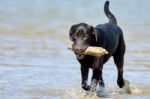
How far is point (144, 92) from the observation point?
10438mm

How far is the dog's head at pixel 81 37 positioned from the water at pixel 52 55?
94cm

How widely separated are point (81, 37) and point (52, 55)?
5.35 meters

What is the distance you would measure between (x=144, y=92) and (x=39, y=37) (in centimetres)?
879

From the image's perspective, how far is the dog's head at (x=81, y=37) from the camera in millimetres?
9109

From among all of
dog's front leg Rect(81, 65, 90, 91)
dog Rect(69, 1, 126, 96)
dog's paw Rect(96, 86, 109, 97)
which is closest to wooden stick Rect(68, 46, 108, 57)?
dog Rect(69, 1, 126, 96)

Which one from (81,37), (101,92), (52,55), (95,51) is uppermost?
(81,37)

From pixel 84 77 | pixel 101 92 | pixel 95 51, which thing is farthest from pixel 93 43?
pixel 101 92

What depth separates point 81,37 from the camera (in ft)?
30.3

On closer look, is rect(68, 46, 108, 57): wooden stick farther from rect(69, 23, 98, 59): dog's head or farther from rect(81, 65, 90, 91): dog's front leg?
rect(81, 65, 90, 91): dog's front leg

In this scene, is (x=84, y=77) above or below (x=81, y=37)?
below

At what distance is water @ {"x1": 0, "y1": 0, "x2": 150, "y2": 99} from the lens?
1057cm

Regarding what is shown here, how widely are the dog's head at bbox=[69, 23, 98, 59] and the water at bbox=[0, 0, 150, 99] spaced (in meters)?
0.94

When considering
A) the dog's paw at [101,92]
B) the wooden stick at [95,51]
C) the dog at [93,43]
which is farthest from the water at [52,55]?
the wooden stick at [95,51]

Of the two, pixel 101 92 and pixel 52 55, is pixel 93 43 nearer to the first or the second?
pixel 101 92
